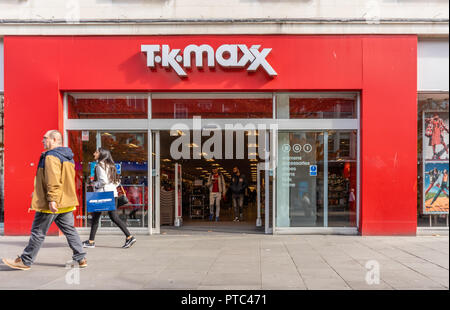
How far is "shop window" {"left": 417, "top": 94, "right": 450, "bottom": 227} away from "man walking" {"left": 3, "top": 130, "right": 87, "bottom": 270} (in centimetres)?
724

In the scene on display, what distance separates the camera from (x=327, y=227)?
9.73 m

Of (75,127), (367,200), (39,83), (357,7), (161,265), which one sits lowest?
(161,265)

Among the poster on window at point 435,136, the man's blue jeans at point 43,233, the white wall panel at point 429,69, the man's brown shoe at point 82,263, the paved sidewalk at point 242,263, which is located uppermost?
the white wall panel at point 429,69

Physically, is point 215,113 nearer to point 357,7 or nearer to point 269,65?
point 269,65

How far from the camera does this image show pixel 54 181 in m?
5.85

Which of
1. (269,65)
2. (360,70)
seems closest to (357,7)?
(360,70)

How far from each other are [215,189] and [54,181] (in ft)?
28.0

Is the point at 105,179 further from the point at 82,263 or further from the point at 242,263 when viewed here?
the point at 242,263

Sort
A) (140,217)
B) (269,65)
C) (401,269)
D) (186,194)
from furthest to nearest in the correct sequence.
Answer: (186,194) → (140,217) → (269,65) → (401,269)

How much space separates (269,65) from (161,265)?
16.0 feet

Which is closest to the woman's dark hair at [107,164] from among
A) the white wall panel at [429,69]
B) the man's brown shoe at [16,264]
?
the man's brown shoe at [16,264]

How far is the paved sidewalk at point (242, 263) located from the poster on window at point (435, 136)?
1770 millimetres

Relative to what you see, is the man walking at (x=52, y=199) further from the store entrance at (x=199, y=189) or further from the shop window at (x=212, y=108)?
the store entrance at (x=199, y=189)

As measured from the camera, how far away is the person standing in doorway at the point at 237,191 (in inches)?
530
